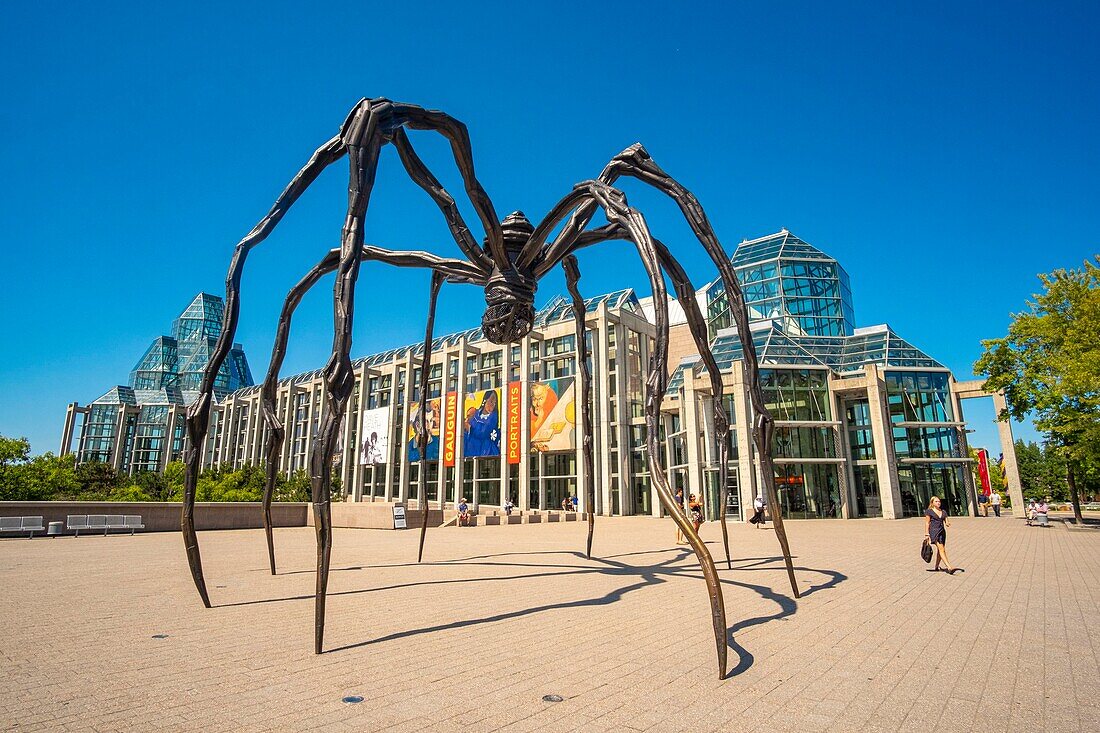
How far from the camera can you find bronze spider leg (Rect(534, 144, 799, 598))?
4.73 metres

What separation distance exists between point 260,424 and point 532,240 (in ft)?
268

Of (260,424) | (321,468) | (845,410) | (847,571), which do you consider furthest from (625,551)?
(260,424)

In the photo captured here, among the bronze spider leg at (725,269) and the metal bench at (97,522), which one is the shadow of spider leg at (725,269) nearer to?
the bronze spider leg at (725,269)

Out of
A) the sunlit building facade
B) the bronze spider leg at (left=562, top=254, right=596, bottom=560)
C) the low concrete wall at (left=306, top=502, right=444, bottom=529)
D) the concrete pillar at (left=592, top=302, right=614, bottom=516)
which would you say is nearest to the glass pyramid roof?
the concrete pillar at (left=592, top=302, right=614, bottom=516)

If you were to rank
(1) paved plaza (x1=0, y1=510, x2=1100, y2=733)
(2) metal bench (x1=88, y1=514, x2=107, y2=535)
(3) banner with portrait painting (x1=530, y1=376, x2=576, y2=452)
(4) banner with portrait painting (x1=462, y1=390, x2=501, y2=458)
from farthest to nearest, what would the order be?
(4) banner with portrait painting (x1=462, y1=390, x2=501, y2=458) < (3) banner with portrait painting (x1=530, y1=376, x2=576, y2=452) < (2) metal bench (x1=88, y1=514, x2=107, y2=535) < (1) paved plaza (x1=0, y1=510, x2=1100, y2=733)

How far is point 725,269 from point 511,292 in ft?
7.43

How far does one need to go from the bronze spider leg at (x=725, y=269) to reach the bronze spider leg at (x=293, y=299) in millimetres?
2121

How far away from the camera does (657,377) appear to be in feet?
12.5

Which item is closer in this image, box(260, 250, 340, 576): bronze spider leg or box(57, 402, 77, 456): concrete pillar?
box(260, 250, 340, 576): bronze spider leg

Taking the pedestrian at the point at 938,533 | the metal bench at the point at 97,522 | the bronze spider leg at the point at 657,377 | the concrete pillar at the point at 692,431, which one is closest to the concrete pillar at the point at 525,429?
the concrete pillar at the point at 692,431

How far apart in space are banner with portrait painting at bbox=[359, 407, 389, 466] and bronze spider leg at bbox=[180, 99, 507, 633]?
165 ft

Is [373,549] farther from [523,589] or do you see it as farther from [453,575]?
[523,589]

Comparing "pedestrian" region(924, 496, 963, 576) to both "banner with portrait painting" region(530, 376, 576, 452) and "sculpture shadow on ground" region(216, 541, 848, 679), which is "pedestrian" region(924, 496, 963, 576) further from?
"banner with portrait painting" region(530, 376, 576, 452)

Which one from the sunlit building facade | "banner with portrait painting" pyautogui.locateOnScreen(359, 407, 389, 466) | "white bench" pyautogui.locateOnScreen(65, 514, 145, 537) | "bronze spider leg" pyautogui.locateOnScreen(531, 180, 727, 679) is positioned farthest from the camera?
the sunlit building facade
